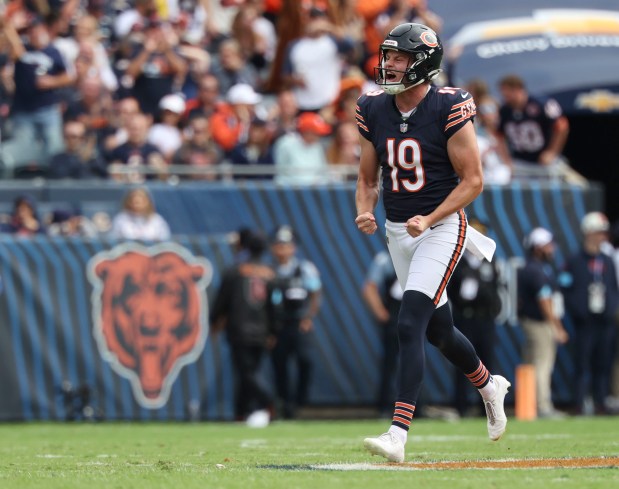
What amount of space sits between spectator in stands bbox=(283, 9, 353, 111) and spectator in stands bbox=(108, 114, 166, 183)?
7.93 ft

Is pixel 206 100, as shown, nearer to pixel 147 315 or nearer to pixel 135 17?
pixel 135 17

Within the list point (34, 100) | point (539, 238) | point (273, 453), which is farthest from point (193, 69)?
point (273, 453)

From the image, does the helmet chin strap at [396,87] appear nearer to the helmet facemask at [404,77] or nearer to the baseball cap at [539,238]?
the helmet facemask at [404,77]

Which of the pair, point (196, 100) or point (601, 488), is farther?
point (196, 100)

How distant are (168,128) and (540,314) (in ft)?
14.7

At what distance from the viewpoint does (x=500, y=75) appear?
17891mm

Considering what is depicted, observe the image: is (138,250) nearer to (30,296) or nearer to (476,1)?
(30,296)

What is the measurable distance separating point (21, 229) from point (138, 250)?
120 centimetres

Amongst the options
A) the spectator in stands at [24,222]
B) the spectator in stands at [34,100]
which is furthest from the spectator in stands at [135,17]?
the spectator in stands at [24,222]

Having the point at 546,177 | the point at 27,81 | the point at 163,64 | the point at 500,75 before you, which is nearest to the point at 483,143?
the point at 546,177

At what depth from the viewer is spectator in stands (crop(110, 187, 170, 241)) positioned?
14078 mm

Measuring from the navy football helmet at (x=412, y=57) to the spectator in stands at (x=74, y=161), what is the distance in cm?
755

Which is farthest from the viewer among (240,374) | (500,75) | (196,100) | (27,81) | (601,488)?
(500,75)

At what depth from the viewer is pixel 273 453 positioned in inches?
332
